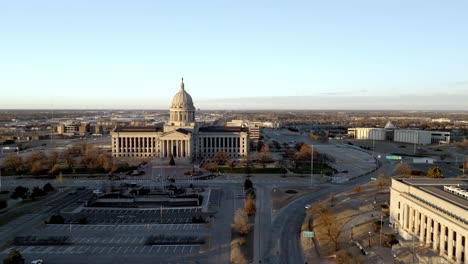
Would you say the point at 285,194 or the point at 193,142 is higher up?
the point at 193,142

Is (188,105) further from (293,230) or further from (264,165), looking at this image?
(293,230)

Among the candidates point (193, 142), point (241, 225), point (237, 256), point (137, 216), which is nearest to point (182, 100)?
point (193, 142)

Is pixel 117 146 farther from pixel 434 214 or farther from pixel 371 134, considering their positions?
pixel 371 134

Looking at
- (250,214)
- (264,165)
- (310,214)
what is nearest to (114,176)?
(264,165)

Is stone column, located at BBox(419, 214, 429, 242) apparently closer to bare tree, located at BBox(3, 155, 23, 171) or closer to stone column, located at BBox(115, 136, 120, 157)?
bare tree, located at BBox(3, 155, 23, 171)

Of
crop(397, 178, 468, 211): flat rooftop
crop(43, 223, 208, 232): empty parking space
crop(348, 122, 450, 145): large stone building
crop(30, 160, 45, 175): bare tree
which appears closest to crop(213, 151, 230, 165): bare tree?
crop(30, 160, 45, 175): bare tree

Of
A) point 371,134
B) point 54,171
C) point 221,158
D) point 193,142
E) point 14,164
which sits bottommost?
point 54,171
